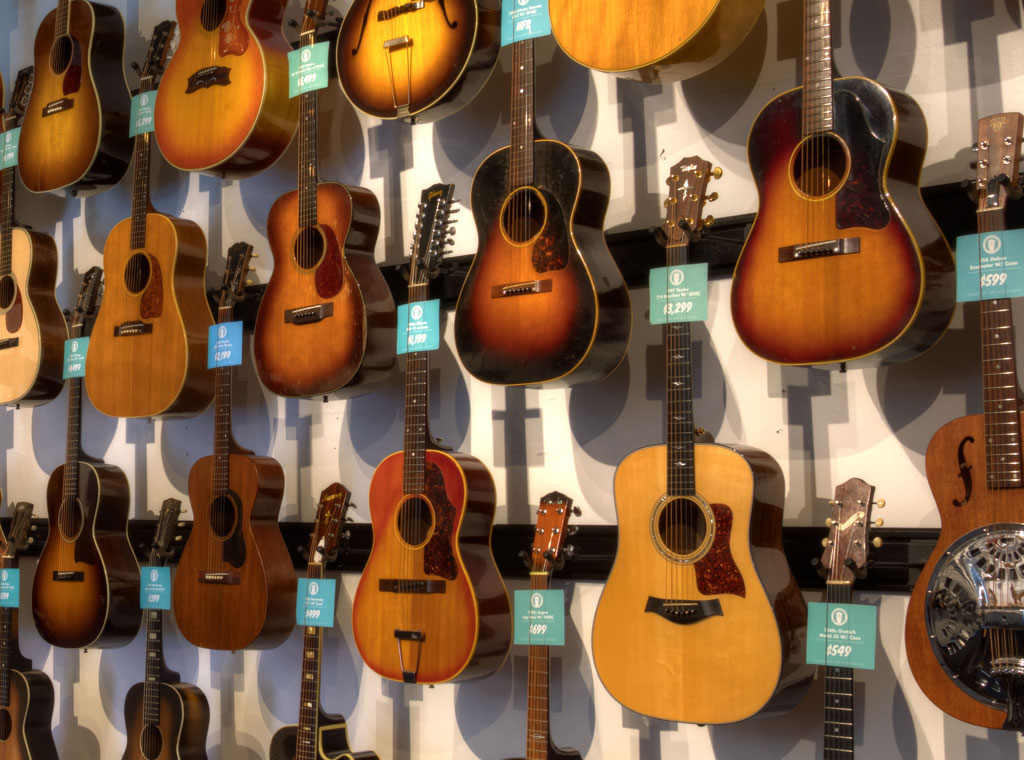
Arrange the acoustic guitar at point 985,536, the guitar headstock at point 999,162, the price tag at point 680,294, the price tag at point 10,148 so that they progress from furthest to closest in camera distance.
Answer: the price tag at point 10,148
the price tag at point 680,294
the guitar headstock at point 999,162
the acoustic guitar at point 985,536

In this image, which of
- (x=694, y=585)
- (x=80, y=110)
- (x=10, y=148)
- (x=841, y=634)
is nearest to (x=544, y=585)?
(x=694, y=585)

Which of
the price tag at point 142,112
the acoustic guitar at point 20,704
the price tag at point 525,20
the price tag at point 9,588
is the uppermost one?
the price tag at point 142,112

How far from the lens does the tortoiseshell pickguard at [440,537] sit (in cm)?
232

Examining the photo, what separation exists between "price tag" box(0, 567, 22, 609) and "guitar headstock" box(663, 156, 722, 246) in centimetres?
233

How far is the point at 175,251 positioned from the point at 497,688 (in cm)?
142

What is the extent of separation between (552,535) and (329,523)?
65 cm

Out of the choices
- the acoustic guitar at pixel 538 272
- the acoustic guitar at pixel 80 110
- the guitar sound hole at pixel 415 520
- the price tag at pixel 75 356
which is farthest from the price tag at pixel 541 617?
the acoustic guitar at pixel 80 110

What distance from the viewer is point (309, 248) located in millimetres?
2664

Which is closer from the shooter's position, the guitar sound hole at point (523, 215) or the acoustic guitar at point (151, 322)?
the guitar sound hole at point (523, 215)

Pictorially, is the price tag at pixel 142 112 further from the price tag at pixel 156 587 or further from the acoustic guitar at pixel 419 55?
the price tag at pixel 156 587

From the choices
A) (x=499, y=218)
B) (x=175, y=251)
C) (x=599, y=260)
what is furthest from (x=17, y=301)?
(x=599, y=260)

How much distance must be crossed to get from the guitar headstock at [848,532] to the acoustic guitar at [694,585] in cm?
11

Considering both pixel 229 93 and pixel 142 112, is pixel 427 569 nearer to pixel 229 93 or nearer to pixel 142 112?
pixel 229 93

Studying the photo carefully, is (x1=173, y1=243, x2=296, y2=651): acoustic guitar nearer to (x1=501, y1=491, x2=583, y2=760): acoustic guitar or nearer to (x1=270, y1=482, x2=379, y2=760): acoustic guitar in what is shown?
(x1=270, y1=482, x2=379, y2=760): acoustic guitar
